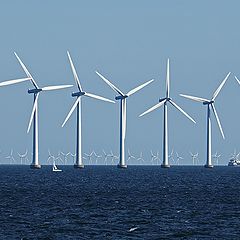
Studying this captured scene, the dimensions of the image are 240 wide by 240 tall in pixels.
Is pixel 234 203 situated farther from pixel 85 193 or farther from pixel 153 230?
pixel 153 230

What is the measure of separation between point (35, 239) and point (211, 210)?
1307 inches

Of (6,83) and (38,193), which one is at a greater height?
(6,83)

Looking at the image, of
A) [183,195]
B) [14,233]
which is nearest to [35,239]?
[14,233]

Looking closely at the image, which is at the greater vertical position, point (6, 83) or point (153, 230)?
point (6, 83)

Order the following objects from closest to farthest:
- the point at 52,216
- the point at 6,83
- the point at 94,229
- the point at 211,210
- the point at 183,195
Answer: the point at 94,229 < the point at 52,216 < the point at 211,210 < the point at 183,195 < the point at 6,83

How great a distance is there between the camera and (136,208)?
10025 cm

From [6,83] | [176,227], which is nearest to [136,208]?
[176,227]

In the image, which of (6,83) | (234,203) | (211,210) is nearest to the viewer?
(211,210)

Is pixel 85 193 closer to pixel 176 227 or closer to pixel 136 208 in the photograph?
pixel 136 208

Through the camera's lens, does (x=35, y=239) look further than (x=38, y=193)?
No

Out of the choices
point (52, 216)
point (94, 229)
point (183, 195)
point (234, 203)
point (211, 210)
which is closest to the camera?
point (94, 229)

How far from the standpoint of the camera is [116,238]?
70438mm

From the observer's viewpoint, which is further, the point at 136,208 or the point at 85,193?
the point at 85,193

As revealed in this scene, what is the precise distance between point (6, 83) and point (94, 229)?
3826 inches
